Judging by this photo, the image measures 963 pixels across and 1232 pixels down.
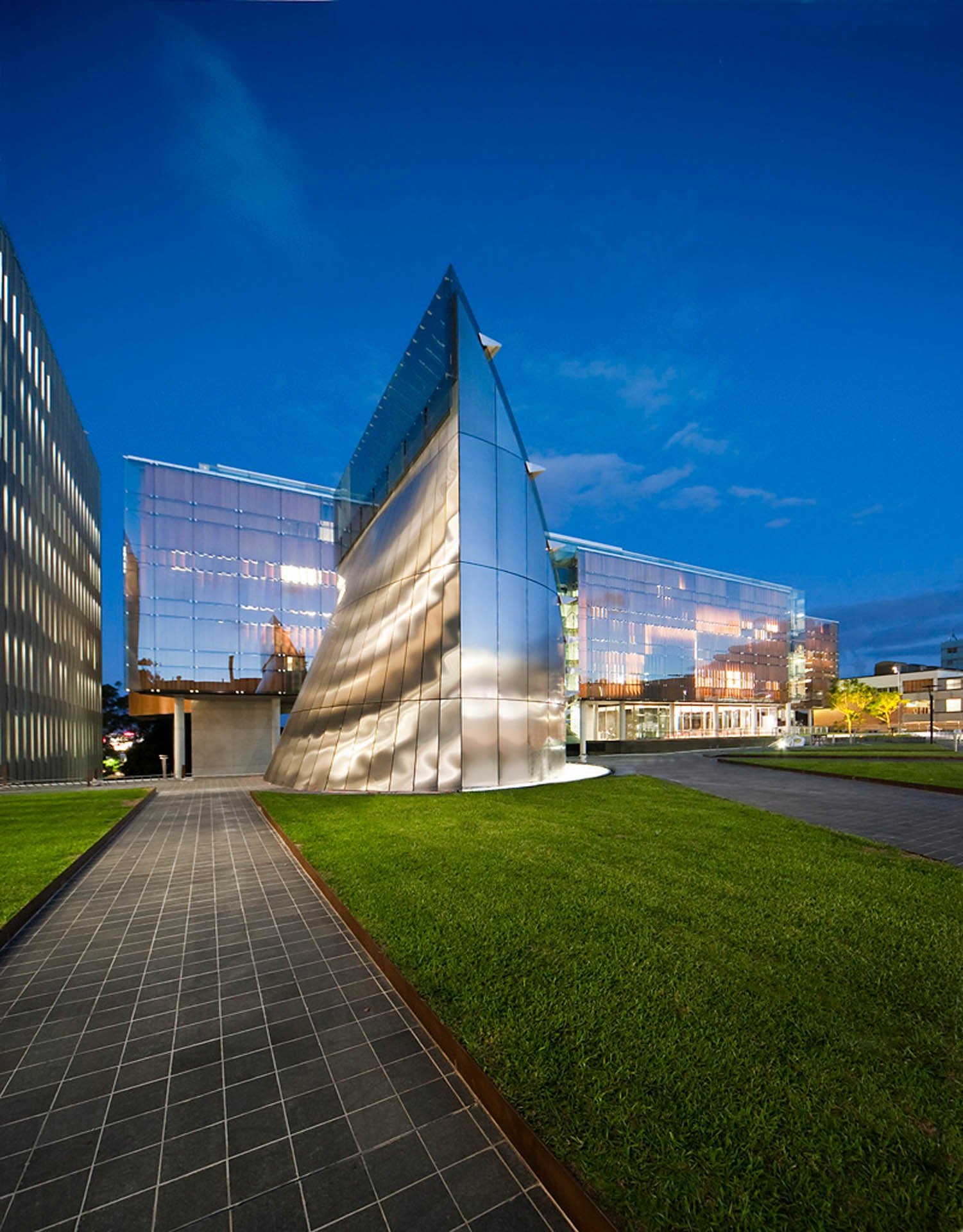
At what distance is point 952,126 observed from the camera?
14.4 metres

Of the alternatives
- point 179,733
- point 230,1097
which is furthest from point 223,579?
point 230,1097

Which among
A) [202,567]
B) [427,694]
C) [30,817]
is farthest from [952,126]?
[202,567]

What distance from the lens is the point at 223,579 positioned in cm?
2869

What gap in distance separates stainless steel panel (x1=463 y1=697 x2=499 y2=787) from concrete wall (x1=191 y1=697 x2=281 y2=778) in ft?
63.6

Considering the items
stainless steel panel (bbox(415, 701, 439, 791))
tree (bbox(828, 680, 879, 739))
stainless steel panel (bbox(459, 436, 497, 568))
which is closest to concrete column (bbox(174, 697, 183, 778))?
stainless steel panel (bbox(415, 701, 439, 791))

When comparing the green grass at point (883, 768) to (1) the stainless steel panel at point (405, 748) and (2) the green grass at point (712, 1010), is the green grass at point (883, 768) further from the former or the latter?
(1) the stainless steel panel at point (405, 748)

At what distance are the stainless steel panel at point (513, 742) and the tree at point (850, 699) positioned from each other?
217 feet

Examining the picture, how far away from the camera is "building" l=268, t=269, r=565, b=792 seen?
15.5 metres

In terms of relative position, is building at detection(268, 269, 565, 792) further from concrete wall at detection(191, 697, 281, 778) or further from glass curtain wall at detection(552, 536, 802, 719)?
glass curtain wall at detection(552, 536, 802, 719)

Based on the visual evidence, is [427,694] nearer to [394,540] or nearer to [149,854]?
[394,540]

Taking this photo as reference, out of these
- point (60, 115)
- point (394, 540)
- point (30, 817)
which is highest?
point (60, 115)

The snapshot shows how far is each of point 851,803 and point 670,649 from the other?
4203cm

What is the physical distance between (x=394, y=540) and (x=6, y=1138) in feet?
56.9

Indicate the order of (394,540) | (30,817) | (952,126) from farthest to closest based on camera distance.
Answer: (394,540) → (952,126) → (30,817)
